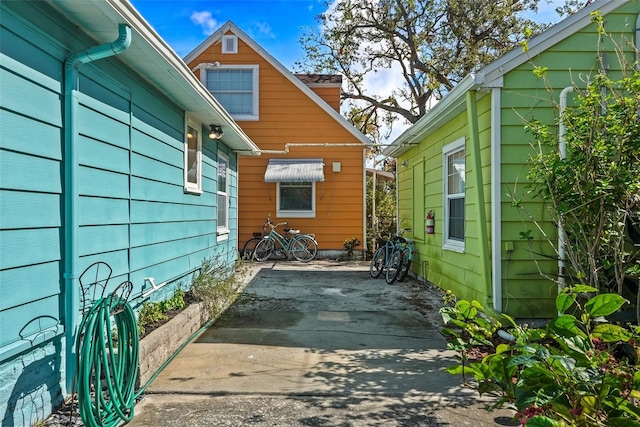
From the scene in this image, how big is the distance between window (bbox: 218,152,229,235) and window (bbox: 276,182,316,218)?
324 cm

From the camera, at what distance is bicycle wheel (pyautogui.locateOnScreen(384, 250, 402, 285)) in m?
7.60

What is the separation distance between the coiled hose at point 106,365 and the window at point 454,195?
4.08m

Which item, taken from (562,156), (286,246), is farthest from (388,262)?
(562,156)

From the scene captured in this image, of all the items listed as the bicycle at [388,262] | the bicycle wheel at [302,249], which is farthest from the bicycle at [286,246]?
the bicycle at [388,262]

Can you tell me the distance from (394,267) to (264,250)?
401cm

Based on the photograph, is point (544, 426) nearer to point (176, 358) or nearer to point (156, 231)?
point (176, 358)

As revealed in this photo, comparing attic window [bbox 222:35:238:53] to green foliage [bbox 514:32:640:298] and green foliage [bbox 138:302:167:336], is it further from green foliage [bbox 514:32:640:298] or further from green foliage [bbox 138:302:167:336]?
green foliage [bbox 514:32:640:298]

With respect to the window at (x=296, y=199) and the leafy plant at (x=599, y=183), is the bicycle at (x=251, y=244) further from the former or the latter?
the leafy plant at (x=599, y=183)

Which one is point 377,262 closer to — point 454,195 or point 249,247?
point 454,195

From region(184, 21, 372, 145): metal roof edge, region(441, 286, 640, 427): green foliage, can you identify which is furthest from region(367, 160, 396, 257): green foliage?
region(441, 286, 640, 427): green foliage

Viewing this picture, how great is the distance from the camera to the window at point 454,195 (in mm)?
5641

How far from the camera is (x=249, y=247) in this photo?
433 inches

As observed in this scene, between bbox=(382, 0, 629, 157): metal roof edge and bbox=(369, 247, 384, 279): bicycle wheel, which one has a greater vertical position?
bbox=(382, 0, 629, 157): metal roof edge

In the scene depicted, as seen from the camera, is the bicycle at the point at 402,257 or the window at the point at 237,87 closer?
the bicycle at the point at 402,257
